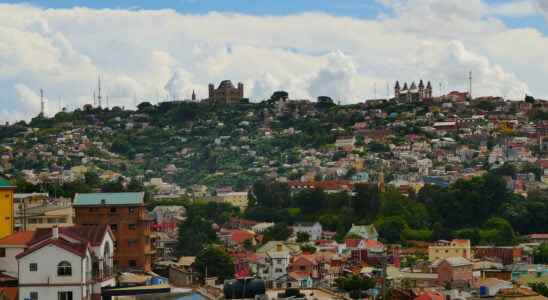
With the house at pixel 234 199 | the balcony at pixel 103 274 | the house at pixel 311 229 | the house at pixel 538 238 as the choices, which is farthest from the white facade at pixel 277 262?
the house at pixel 234 199

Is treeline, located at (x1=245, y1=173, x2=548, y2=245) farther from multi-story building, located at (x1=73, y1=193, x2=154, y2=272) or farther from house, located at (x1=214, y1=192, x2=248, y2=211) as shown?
multi-story building, located at (x1=73, y1=193, x2=154, y2=272)

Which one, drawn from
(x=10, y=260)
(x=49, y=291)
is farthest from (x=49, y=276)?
(x=10, y=260)

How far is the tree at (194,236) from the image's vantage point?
83.6m

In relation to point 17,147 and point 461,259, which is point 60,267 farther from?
point 17,147

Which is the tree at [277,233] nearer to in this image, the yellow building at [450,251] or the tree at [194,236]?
the tree at [194,236]

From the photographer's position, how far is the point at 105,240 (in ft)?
127

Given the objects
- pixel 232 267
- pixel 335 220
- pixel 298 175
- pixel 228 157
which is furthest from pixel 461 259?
pixel 228 157

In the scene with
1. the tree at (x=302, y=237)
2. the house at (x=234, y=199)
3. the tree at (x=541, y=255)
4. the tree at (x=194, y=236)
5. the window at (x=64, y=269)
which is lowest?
the tree at (x=541, y=255)

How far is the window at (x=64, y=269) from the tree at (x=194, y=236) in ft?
152

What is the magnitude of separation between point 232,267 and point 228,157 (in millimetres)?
116783

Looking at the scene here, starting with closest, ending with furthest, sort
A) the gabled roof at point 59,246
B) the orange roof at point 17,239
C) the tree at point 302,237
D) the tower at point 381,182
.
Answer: the gabled roof at point 59,246
the orange roof at point 17,239
the tree at point 302,237
the tower at point 381,182

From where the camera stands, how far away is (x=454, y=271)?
71.6 m

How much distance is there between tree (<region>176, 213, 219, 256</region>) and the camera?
8361 centimetres

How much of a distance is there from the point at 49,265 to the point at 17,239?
16.0ft
